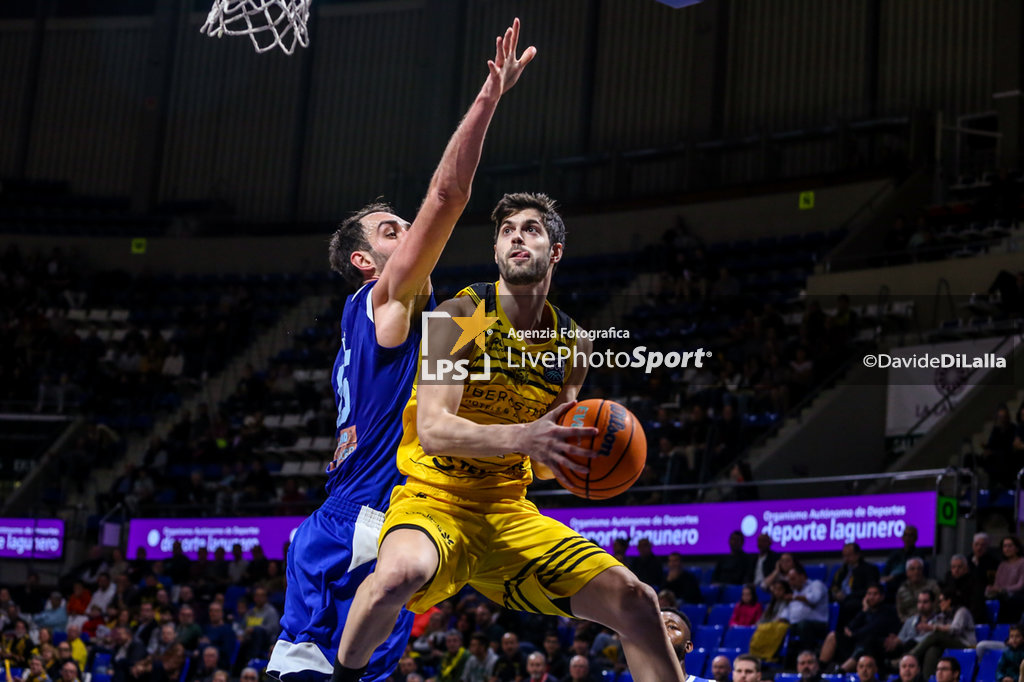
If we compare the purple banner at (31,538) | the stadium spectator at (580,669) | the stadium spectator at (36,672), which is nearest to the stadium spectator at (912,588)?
the stadium spectator at (580,669)

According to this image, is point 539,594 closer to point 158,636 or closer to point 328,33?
point 158,636

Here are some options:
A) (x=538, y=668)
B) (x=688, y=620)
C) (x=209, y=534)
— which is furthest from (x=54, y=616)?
(x=688, y=620)

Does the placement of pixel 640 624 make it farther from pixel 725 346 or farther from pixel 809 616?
pixel 725 346

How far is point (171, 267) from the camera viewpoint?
26.9 m

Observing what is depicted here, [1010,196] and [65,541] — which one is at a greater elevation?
[1010,196]

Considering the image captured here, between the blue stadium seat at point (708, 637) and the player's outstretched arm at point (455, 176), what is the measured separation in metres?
8.60

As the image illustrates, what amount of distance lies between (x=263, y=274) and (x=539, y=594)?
72.9ft

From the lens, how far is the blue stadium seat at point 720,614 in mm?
12828

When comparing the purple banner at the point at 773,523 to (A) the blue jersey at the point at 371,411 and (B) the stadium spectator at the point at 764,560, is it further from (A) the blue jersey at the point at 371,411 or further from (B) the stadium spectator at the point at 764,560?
(A) the blue jersey at the point at 371,411

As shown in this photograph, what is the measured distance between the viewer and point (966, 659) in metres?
10.1

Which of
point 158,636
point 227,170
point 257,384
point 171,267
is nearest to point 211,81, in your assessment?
point 227,170

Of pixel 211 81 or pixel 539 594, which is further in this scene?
pixel 211 81

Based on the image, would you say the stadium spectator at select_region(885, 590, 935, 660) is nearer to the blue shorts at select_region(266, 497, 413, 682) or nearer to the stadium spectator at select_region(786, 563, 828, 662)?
the stadium spectator at select_region(786, 563, 828, 662)

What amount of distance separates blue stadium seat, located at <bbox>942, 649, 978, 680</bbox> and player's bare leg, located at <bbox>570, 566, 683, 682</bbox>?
6.35 meters
